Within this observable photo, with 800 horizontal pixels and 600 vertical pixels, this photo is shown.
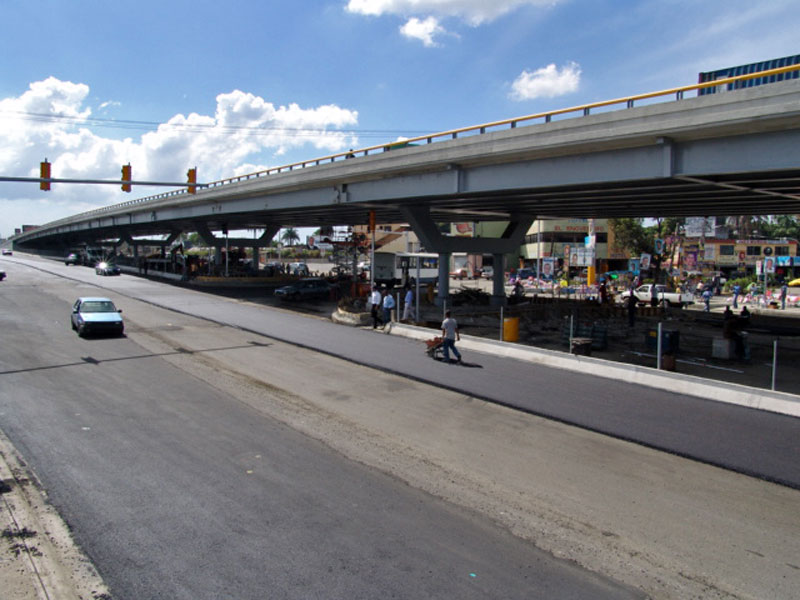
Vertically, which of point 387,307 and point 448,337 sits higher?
point 387,307

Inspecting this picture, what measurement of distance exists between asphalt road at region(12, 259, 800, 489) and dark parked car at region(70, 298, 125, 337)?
555 centimetres

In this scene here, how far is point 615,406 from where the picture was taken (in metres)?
11.9

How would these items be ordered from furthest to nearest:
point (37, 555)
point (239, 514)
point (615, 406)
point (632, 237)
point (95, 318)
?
point (632, 237)
point (95, 318)
point (615, 406)
point (239, 514)
point (37, 555)

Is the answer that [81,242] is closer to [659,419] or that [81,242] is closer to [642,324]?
[642,324]

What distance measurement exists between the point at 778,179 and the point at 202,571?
18.7 meters

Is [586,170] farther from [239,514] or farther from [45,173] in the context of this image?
[45,173]

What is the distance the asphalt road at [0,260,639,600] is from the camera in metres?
5.15

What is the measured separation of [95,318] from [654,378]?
18.2 meters

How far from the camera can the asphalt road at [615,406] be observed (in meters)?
9.19

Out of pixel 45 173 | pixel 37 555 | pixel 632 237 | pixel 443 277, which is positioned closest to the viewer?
pixel 37 555

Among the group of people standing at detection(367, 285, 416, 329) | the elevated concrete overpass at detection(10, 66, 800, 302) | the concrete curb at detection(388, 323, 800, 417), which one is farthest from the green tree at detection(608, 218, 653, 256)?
the concrete curb at detection(388, 323, 800, 417)

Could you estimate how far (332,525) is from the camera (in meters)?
6.23

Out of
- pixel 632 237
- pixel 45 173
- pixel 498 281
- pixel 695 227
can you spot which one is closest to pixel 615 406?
pixel 498 281

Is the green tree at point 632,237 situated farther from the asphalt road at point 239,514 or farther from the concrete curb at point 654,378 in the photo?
the asphalt road at point 239,514
